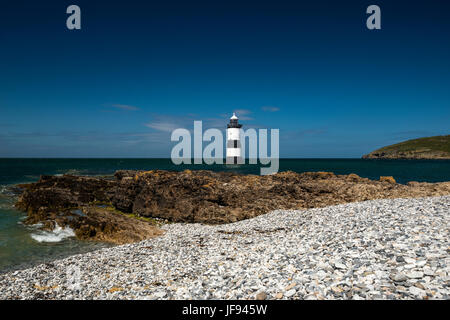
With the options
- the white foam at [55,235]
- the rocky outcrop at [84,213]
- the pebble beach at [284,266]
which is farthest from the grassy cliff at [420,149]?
the white foam at [55,235]

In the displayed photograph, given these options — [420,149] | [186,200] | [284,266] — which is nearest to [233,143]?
[186,200]

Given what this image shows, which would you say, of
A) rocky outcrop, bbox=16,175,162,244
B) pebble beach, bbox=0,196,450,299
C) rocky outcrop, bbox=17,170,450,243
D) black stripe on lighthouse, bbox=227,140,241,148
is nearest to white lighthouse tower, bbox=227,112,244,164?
black stripe on lighthouse, bbox=227,140,241,148

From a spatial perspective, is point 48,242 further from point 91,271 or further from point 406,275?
point 406,275

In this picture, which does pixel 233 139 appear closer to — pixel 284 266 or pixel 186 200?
pixel 186 200

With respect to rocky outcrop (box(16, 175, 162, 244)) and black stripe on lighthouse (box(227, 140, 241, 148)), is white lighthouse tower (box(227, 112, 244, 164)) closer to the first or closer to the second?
black stripe on lighthouse (box(227, 140, 241, 148))

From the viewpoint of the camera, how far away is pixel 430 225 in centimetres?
946

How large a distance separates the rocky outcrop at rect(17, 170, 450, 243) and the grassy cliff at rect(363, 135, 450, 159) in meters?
180

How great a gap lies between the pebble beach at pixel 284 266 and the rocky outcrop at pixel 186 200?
4606 mm

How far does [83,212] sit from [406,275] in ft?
73.6

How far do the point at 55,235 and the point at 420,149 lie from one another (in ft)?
689

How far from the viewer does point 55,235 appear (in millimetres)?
16641

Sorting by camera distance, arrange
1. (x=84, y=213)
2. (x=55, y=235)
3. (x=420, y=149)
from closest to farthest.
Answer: (x=55, y=235), (x=84, y=213), (x=420, y=149)

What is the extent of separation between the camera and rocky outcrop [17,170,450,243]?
17.5 meters
